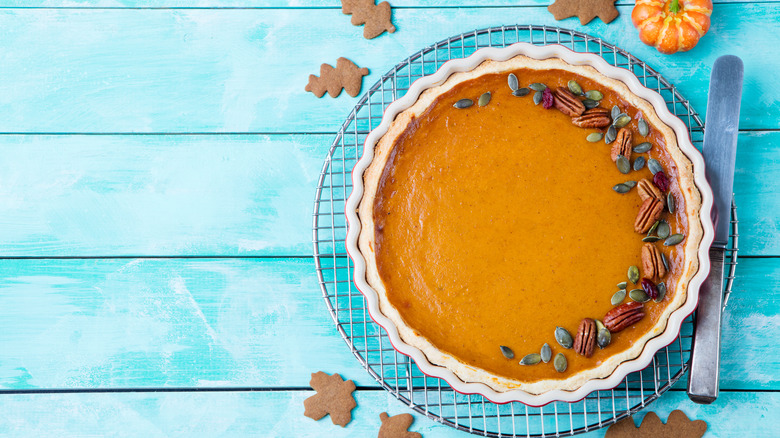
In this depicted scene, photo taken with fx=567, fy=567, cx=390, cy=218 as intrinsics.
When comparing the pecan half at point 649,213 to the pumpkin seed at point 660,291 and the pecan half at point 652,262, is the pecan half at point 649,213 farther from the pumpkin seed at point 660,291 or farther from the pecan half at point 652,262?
the pumpkin seed at point 660,291

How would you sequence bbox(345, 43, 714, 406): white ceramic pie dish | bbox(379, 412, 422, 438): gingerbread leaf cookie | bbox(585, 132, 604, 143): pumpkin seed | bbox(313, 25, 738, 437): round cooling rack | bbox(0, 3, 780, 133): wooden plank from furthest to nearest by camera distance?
bbox(0, 3, 780, 133): wooden plank, bbox(379, 412, 422, 438): gingerbread leaf cookie, bbox(313, 25, 738, 437): round cooling rack, bbox(585, 132, 604, 143): pumpkin seed, bbox(345, 43, 714, 406): white ceramic pie dish

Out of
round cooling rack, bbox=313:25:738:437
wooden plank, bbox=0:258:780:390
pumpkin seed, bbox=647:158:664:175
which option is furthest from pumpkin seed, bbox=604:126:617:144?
wooden plank, bbox=0:258:780:390

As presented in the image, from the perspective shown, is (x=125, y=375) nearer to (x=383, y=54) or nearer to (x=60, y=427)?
(x=60, y=427)

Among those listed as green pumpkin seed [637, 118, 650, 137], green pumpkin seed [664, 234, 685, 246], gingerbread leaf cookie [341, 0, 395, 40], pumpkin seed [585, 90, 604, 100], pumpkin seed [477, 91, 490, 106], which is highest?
gingerbread leaf cookie [341, 0, 395, 40]

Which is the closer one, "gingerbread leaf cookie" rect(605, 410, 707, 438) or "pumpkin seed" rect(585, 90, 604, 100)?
"pumpkin seed" rect(585, 90, 604, 100)

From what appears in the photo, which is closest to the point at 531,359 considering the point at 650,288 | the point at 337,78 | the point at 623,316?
the point at 623,316

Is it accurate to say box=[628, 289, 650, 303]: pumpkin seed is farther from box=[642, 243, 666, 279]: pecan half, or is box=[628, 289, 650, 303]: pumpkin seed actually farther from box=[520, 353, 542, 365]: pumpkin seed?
box=[520, 353, 542, 365]: pumpkin seed

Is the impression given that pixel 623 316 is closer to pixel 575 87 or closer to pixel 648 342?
pixel 648 342
